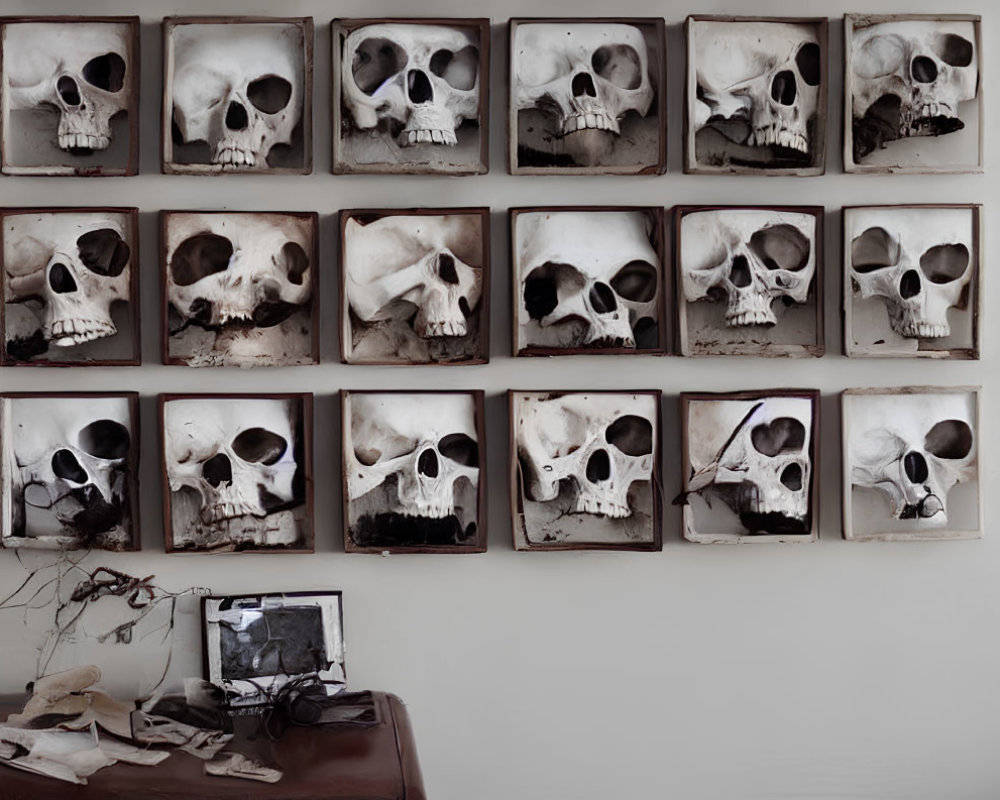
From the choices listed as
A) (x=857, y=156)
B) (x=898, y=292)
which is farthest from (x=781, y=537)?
(x=857, y=156)

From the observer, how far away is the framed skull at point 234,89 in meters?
1.91

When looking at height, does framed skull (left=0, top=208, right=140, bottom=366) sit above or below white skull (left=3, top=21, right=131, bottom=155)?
below

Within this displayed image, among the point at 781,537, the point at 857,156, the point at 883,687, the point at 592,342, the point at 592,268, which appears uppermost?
the point at 857,156

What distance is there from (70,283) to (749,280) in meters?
1.33

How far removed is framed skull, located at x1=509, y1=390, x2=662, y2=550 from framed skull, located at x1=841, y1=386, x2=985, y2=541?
1.34 feet

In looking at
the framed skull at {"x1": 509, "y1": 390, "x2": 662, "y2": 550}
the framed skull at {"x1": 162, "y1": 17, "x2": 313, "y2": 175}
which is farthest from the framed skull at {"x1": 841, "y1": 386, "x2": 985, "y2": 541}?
the framed skull at {"x1": 162, "y1": 17, "x2": 313, "y2": 175}

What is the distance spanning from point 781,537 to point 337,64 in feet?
4.22

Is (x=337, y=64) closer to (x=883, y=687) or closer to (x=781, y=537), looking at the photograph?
(x=781, y=537)

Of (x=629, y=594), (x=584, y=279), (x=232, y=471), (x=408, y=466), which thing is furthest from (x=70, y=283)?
(x=629, y=594)

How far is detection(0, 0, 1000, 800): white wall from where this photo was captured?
196cm

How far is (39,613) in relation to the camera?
6.45ft

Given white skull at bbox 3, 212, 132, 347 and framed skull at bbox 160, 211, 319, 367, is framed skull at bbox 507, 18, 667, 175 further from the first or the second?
white skull at bbox 3, 212, 132, 347

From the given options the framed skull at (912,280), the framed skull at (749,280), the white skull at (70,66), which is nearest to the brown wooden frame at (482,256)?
the framed skull at (749,280)

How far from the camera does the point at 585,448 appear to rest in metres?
1.96
